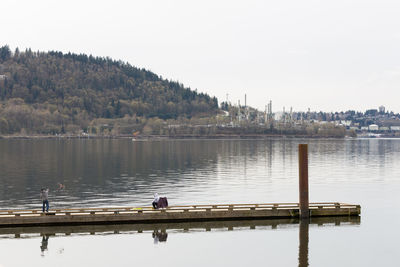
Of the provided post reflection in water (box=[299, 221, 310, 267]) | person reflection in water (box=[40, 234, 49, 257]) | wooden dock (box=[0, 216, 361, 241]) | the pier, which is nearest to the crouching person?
the pier

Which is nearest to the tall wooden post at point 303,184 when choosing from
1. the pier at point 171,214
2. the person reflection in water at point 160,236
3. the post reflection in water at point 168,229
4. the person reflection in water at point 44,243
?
the pier at point 171,214

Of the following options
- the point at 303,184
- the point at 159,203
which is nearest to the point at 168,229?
the point at 159,203

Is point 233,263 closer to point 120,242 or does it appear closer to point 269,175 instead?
point 120,242

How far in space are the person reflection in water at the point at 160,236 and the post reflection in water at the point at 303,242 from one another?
10.2m

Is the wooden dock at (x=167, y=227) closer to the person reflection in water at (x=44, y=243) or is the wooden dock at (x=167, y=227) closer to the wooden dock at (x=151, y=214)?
the wooden dock at (x=151, y=214)

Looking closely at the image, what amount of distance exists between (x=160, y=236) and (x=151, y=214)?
12.5 ft

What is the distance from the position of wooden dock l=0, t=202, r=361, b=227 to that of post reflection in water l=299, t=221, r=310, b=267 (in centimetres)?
162

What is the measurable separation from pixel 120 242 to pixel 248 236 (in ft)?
32.5

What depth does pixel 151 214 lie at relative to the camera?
46.0 m

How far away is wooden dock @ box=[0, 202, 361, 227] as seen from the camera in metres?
43.9

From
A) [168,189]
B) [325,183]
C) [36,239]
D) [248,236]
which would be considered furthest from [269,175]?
[36,239]

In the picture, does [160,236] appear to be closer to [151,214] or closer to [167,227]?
[167,227]

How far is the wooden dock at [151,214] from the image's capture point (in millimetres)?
43938

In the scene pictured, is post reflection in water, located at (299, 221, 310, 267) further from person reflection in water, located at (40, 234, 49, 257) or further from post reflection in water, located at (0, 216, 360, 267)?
person reflection in water, located at (40, 234, 49, 257)
